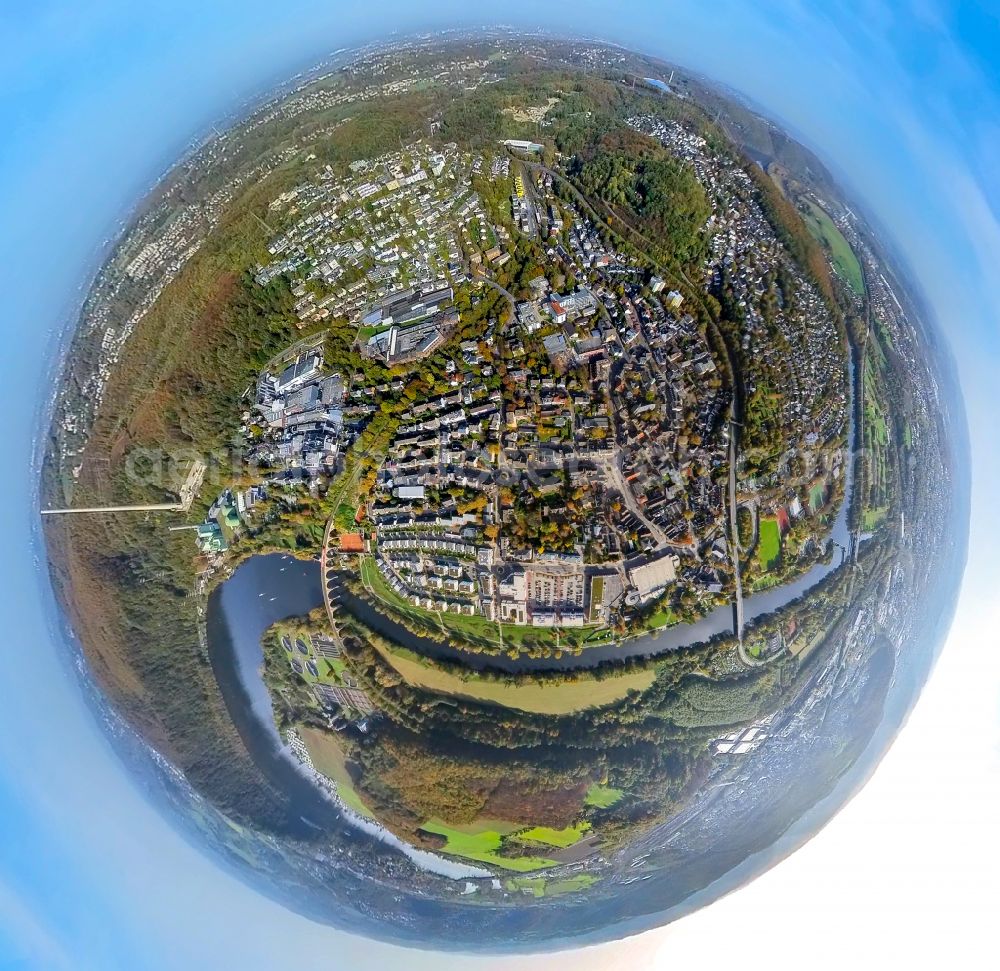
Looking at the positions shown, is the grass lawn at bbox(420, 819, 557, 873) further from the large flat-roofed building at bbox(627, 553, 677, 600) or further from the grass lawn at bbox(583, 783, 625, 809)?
the large flat-roofed building at bbox(627, 553, 677, 600)

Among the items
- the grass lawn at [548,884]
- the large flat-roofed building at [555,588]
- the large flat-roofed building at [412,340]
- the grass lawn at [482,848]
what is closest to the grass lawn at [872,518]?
the large flat-roofed building at [555,588]

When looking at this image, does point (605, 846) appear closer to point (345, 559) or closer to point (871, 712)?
point (871, 712)

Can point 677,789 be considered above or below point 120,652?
below

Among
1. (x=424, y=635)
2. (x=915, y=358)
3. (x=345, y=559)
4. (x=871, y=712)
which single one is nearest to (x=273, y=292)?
(x=345, y=559)

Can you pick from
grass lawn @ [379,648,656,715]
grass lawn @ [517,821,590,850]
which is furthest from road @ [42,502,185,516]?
grass lawn @ [517,821,590,850]

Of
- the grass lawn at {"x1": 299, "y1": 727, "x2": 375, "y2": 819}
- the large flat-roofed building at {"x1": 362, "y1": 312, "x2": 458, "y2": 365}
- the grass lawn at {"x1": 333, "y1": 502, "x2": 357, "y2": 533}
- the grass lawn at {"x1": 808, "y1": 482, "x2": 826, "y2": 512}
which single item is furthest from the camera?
the large flat-roofed building at {"x1": 362, "y1": 312, "x2": 458, "y2": 365}
